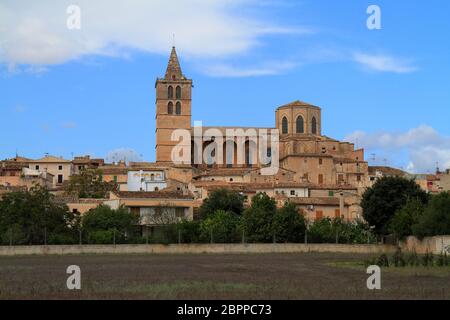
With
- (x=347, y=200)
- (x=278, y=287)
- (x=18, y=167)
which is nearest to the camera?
(x=278, y=287)

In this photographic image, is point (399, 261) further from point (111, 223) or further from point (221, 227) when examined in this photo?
point (111, 223)

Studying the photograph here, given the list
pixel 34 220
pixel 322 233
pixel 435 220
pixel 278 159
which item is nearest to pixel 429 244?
pixel 435 220

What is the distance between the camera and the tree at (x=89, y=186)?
97.9 metres

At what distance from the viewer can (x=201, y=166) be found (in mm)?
131250

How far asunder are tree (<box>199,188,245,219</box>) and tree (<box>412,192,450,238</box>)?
23127mm

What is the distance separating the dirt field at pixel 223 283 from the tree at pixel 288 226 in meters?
24.1

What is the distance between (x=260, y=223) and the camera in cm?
6669

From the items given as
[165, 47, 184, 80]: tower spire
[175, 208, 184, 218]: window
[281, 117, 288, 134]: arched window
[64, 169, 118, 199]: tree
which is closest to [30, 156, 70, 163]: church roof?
[64, 169, 118, 199]: tree

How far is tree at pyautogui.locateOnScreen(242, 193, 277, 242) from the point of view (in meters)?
66.1

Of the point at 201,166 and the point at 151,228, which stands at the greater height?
the point at 201,166

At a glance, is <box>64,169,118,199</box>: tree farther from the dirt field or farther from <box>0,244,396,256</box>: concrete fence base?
the dirt field
